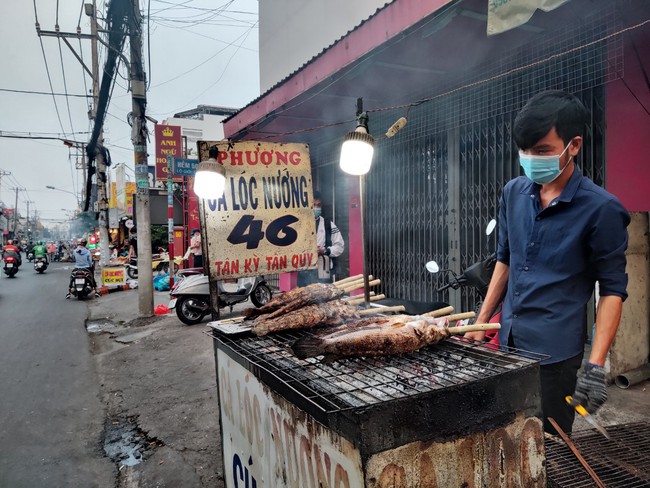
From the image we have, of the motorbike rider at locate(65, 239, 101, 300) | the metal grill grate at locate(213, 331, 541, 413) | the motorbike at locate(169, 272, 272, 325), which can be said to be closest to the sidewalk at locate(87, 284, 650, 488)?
the motorbike at locate(169, 272, 272, 325)

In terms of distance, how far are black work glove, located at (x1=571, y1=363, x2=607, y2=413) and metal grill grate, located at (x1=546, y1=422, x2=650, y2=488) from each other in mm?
394

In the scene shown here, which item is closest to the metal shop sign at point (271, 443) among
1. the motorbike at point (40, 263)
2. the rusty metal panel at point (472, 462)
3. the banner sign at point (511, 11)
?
the rusty metal panel at point (472, 462)

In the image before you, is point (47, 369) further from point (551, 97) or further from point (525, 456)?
point (551, 97)

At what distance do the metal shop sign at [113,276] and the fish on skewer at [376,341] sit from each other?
50.2 ft

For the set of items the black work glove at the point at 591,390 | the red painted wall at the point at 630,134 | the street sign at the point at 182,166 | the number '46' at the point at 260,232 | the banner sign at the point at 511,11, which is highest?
the banner sign at the point at 511,11

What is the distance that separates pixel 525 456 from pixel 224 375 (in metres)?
1.75

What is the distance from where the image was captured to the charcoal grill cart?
56.2 inches

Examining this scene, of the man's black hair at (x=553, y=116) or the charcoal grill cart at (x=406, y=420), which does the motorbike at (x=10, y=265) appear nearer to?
the charcoal grill cart at (x=406, y=420)

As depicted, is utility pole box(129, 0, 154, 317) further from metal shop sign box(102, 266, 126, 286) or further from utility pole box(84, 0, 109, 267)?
utility pole box(84, 0, 109, 267)

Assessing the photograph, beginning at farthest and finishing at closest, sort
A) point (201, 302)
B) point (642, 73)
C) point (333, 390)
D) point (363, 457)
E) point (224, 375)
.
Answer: point (201, 302) < point (642, 73) < point (224, 375) < point (333, 390) < point (363, 457)

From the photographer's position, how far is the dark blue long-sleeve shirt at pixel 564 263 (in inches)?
76.9

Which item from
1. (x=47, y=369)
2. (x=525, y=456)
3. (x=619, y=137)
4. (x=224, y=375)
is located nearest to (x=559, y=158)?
(x=525, y=456)

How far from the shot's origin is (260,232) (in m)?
3.68

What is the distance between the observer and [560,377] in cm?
211
